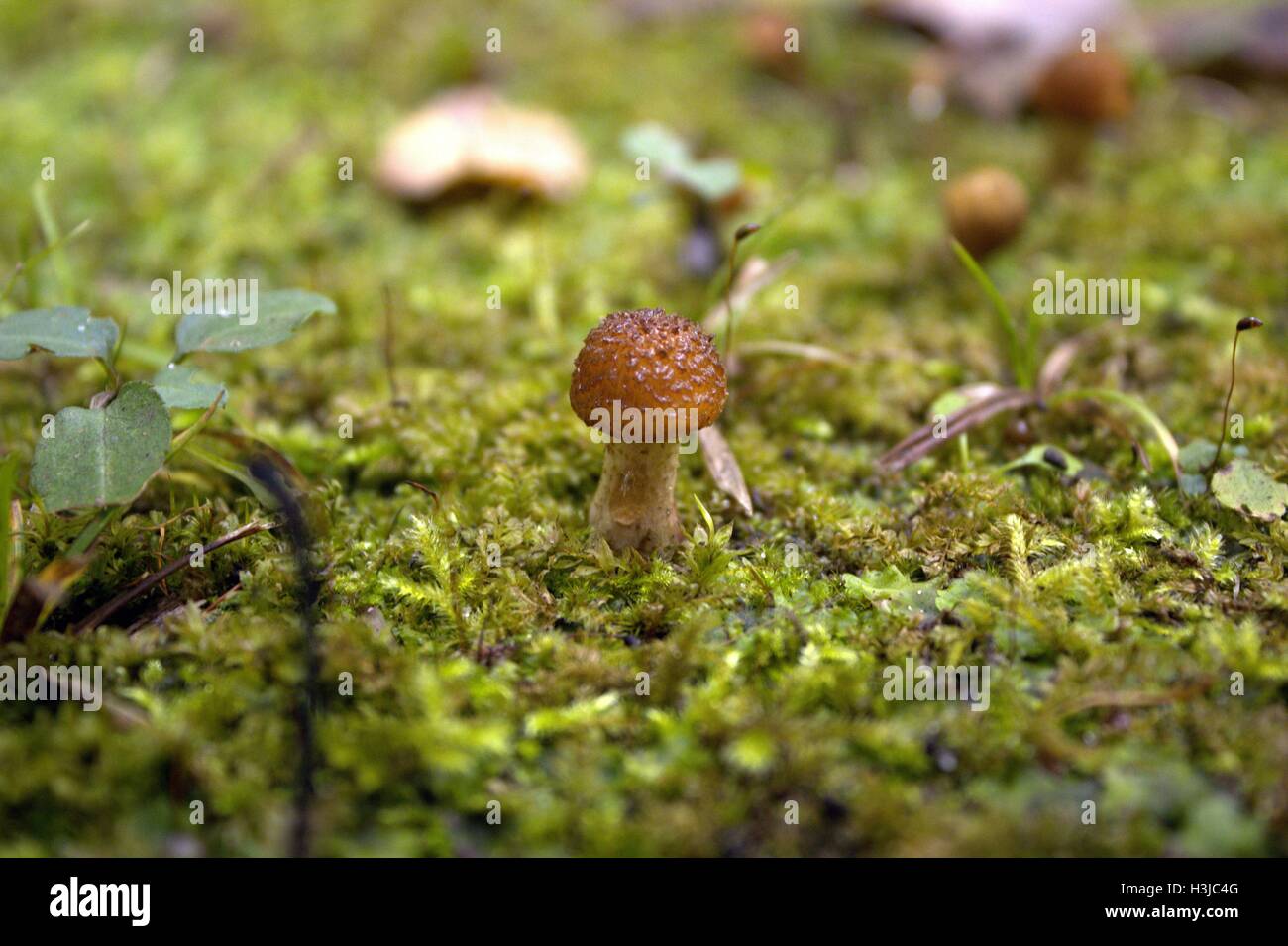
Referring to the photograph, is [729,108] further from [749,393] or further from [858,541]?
[858,541]

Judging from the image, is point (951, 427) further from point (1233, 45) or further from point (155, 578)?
point (1233, 45)

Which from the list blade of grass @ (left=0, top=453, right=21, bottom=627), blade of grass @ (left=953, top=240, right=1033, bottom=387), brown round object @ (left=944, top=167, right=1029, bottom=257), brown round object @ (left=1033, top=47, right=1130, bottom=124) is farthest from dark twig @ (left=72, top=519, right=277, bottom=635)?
brown round object @ (left=1033, top=47, right=1130, bottom=124)

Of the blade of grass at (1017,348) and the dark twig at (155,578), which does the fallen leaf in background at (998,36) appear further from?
the dark twig at (155,578)

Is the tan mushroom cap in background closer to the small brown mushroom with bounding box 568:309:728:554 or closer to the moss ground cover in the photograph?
the moss ground cover

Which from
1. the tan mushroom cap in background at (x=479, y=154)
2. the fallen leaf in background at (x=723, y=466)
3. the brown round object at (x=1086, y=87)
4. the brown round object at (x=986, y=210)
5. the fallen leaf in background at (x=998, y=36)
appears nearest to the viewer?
the fallen leaf in background at (x=723, y=466)

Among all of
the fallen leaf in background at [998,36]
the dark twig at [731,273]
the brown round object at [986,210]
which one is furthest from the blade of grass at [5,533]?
the fallen leaf in background at [998,36]

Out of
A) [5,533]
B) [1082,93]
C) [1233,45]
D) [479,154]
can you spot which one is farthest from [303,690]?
[1233,45]

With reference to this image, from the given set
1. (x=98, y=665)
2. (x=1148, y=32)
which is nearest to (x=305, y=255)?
(x=98, y=665)
